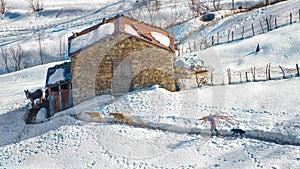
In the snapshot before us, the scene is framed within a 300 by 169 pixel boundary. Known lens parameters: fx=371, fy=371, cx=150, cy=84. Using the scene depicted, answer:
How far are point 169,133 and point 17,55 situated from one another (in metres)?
27.3

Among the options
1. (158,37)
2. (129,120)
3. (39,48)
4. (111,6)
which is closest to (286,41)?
(158,37)

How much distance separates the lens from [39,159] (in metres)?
15.9

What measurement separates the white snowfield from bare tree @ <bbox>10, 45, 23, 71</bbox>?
16.9m

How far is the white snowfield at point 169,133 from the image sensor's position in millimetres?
14844

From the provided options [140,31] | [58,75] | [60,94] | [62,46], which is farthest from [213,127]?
[62,46]

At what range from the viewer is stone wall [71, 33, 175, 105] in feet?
63.1

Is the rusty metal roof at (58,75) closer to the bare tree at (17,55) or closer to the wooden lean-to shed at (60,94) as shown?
the wooden lean-to shed at (60,94)

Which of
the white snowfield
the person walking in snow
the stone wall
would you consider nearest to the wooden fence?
the white snowfield

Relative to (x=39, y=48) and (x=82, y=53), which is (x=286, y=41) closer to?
(x=82, y=53)

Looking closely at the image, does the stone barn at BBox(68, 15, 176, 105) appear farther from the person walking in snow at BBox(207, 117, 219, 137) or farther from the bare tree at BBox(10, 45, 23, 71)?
the bare tree at BBox(10, 45, 23, 71)

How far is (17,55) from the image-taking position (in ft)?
128

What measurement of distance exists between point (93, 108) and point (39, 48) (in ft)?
77.8

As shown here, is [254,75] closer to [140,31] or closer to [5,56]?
[140,31]

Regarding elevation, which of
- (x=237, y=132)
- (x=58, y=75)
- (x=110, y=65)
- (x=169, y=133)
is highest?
(x=110, y=65)
